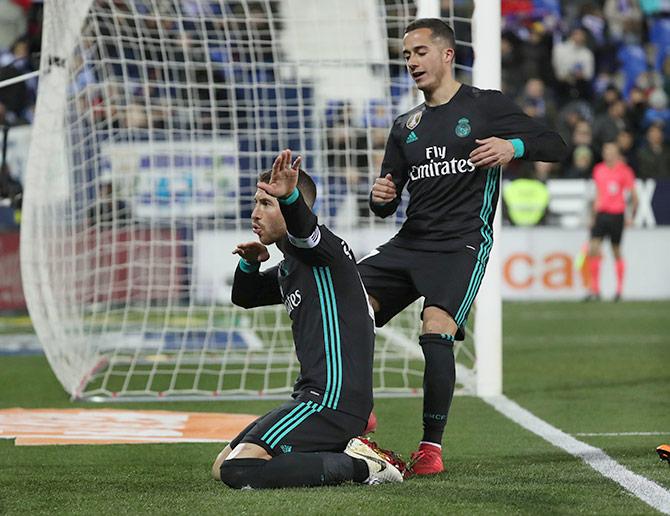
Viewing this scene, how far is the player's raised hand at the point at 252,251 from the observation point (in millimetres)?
5359


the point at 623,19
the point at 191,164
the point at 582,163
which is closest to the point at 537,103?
A: the point at 582,163

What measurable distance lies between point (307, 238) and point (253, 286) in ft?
2.47

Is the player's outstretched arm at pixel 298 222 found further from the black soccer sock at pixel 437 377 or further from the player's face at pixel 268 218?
the black soccer sock at pixel 437 377

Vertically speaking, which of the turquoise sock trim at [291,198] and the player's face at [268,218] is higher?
the turquoise sock trim at [291,198]

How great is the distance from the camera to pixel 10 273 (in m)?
15.7

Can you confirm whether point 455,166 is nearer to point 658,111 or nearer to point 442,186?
point 442,186

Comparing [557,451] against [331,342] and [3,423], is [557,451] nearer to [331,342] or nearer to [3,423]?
[331,342]

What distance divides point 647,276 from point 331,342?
537 inches

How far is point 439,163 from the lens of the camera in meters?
6.05

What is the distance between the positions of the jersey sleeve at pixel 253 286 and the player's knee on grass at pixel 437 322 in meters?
0.66

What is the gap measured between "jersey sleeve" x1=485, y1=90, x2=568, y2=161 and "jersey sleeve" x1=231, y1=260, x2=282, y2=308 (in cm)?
124

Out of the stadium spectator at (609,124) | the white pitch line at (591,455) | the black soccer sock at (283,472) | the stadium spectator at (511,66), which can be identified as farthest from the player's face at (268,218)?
the stadium spectator at (511,66)

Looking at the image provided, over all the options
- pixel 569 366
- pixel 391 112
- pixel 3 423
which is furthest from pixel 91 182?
pixel 569 366

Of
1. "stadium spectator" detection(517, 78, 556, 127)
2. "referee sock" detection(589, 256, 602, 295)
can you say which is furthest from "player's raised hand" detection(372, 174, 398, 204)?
"stadium spectator" detection(517, 78, 556, 127)
